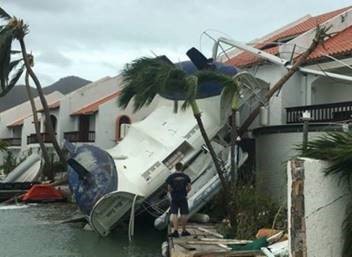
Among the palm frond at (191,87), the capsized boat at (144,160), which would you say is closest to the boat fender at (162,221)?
the capsized boat at (144,160)

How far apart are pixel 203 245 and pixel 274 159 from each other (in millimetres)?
8058

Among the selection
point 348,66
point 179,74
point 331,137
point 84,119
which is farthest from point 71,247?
point 84,119

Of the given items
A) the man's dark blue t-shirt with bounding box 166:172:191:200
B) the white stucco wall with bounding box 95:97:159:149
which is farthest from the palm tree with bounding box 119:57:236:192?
the white stucco wall with bounding box 95:97:159:149

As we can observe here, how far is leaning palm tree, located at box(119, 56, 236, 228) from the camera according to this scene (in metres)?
17.1

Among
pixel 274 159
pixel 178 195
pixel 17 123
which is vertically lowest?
pixel 178 195

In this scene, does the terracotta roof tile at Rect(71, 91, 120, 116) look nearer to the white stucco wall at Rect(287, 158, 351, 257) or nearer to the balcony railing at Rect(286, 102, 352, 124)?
the balcony railing at Rect(286, 102, 352, 124)

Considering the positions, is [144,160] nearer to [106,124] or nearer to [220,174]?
[220,174]

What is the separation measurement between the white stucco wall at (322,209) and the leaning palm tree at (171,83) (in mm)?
7596

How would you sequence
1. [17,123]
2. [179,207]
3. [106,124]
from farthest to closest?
[17,123]
[106,124]
[179,207]

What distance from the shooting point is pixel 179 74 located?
17312 mm

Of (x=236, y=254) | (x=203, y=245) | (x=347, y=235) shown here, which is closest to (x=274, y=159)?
(x=203, y=245)

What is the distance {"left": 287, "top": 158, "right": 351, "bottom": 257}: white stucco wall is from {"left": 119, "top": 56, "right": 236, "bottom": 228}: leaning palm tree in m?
7.60

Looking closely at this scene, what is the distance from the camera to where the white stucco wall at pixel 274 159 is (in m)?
18.9

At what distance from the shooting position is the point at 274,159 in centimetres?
2103
